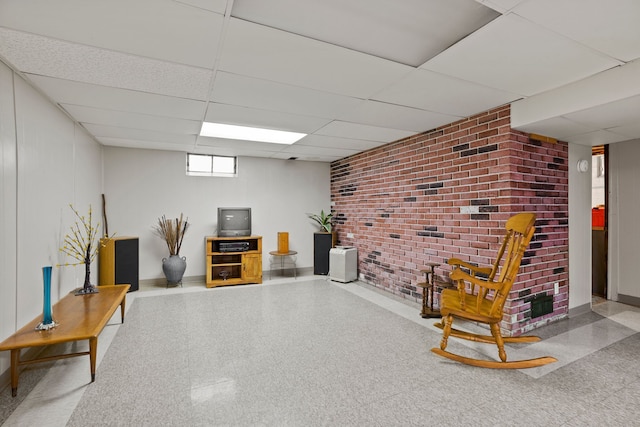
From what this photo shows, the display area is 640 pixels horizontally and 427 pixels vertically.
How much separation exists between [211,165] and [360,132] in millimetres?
3233

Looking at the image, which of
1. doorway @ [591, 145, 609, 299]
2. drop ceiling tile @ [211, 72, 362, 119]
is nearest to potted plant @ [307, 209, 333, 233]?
drop ceiling tile @ [211, 72, 362, 119]

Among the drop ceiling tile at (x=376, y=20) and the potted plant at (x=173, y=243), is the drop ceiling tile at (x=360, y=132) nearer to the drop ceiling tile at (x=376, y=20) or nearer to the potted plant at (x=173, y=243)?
the drop ceiling tile at (x=376, y=20)

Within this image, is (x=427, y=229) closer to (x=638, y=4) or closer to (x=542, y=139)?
(x=542, y=139)

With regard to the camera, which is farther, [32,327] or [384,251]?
[384,251]

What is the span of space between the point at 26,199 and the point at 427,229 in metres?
4.42

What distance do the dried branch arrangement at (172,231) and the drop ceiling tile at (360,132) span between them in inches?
125

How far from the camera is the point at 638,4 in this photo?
167 centimetres

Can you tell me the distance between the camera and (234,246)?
5.57 meters

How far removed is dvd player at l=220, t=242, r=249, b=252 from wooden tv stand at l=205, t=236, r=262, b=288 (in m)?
0.02

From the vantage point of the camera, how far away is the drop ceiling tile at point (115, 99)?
9.00 feet

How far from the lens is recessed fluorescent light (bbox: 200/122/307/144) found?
4125 millimetres

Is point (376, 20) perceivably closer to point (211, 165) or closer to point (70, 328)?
point (70, 328)

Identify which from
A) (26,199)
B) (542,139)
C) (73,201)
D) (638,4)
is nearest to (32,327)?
(26,199)

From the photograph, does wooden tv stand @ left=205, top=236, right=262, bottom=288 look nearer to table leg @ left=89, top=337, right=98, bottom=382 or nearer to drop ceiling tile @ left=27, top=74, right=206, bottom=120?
drop ceiling tile @ left=27, top=74, right=206, bottom=120
